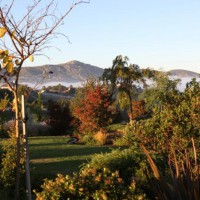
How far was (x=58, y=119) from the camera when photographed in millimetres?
30203

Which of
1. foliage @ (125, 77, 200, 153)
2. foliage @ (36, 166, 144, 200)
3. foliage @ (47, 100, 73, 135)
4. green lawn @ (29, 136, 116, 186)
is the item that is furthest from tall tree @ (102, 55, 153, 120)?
foliage @ (36, 166, 144, 200)

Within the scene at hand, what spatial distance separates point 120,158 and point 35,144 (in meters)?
12.2

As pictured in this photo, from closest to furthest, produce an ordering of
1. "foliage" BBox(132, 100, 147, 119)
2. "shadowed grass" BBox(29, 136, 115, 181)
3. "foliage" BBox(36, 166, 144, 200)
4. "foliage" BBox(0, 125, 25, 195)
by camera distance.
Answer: "foliage" BBox(36, 166, 144, 200)
"foliage" BBox(0, 125, 25, 195)
"shadowed grass" BBox(29, 136, 115, 181)
"foliage" BBox(132, 100, 147, 119)

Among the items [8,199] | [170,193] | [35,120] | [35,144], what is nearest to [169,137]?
[8,199]

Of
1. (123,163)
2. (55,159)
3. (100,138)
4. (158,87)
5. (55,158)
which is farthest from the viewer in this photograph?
(158,87)

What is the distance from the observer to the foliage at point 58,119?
30188 millimetres

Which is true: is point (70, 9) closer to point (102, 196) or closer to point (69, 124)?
point (102, 196)

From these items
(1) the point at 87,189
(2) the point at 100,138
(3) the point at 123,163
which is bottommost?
(2) the point at 100,138

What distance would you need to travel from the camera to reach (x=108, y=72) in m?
31.7

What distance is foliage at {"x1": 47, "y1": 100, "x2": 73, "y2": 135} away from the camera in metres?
30.2

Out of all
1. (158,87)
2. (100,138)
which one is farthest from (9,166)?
(158,87)

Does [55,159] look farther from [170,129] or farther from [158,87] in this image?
[158,87]

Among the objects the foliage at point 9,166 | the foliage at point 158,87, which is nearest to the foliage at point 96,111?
the foliage at point 9,166

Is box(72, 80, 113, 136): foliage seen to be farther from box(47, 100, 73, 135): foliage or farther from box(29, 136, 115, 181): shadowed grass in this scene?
box(47, 100, 73, 135): foliage
